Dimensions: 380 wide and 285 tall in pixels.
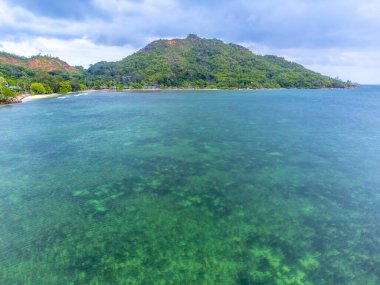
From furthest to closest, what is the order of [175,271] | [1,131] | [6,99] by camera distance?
[6,99] < [1,131] < [175,271]

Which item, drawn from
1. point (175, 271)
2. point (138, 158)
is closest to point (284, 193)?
point (175, 271)

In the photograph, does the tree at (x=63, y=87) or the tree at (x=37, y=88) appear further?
the tree at (x=63, y=87)

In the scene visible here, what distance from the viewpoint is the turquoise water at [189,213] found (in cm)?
1136

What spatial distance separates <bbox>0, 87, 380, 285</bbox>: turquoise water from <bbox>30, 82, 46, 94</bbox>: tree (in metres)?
112

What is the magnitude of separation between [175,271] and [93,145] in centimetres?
2614

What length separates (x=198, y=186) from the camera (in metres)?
20.3

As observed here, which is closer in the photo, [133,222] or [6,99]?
[133,222]

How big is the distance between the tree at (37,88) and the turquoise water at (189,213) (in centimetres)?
11173

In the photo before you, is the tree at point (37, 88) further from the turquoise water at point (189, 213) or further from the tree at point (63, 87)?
the turquoise water at point (189, 213)

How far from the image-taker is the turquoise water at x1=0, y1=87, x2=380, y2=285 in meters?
11.4

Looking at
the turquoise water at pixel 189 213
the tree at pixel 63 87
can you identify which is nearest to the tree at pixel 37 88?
the tree at pixel 63 87

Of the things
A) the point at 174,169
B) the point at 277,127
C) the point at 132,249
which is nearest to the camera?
the point at 132,249

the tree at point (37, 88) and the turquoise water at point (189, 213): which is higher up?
the tree at point (37, 88)

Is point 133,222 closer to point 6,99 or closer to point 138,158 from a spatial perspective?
point 138,158
